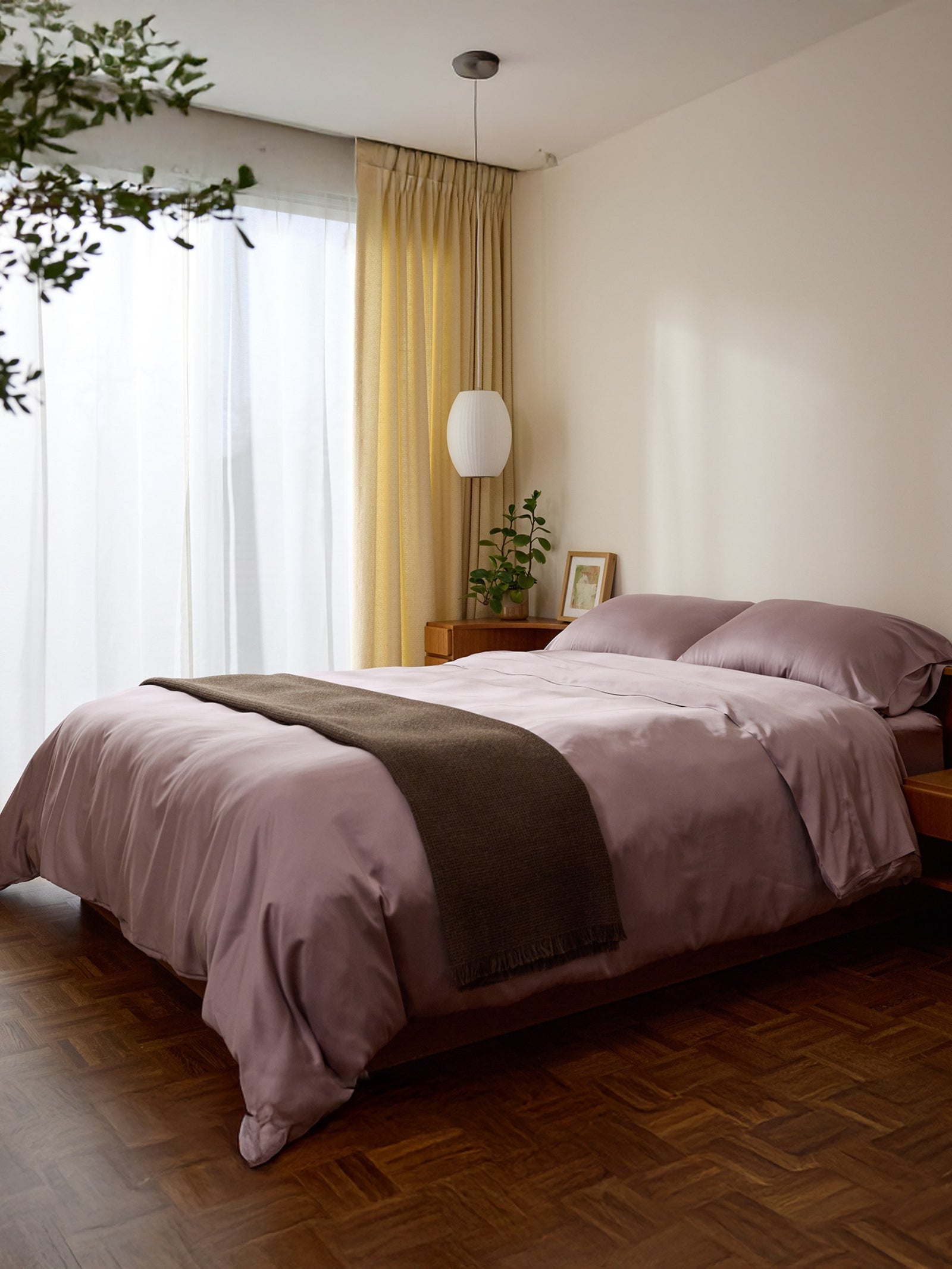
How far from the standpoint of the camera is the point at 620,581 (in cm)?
488

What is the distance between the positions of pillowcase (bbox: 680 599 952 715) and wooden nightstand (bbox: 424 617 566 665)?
4.55 ft

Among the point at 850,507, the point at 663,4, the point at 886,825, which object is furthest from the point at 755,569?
the point at 663,4

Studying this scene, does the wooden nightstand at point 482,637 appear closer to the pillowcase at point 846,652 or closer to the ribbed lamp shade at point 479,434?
the ribbed lamp shade at point 479,434

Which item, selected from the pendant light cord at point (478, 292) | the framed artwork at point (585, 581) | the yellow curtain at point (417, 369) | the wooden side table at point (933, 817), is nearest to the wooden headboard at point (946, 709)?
the wooden side table at point (933, 817)

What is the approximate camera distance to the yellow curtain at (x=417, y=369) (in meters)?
4.99

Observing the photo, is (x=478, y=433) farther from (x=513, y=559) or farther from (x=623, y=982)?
(x=623, y=982)

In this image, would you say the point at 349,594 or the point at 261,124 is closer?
the point at 261,124

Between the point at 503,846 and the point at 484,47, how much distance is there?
9.37 ft

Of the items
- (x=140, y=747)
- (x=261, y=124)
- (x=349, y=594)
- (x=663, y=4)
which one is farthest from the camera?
(x=349, y=594)

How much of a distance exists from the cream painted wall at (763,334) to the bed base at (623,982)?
93 cm

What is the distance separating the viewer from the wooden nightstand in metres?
4.88

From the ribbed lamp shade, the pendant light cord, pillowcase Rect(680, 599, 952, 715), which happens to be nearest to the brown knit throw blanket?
pillowcase Rect(680, 599, 952, 715)

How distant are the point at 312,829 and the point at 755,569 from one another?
2.52 m

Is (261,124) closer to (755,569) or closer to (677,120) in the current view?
(677,120)
